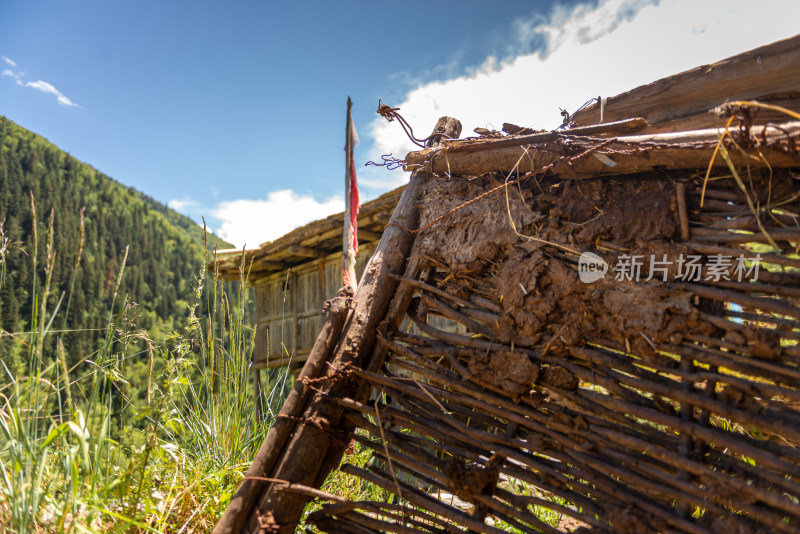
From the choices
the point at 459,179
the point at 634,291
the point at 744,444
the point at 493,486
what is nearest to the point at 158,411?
the point at 493,486

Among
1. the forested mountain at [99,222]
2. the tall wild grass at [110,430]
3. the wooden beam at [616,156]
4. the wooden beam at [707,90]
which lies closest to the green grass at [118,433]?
the tall wild grass at [110,430]

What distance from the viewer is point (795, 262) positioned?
113 centimetres

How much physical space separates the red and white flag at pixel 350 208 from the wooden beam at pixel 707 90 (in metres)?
1.13

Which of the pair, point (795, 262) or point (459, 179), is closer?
point (795, 262)

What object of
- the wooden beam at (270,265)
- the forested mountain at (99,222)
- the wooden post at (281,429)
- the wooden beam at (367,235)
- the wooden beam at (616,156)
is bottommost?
the wooden post at (281,429)

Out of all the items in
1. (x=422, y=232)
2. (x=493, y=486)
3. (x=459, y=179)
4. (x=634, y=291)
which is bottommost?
(x=493, y=486)

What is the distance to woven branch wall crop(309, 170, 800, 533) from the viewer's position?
44.6 inches

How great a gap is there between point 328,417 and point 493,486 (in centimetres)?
57

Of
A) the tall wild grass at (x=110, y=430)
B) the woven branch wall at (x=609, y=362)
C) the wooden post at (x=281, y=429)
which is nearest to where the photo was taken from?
the woven branch wall at (x=609, y=362)

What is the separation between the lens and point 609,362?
131 cm

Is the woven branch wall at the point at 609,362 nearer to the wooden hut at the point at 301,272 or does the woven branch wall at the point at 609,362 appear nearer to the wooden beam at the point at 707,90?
the wooden beam at the point at 707,90

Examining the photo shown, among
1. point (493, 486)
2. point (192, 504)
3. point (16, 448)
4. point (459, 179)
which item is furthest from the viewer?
point (459, 179)

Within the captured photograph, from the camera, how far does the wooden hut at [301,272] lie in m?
5.56

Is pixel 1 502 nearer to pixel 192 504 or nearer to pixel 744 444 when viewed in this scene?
pixel 192 504
